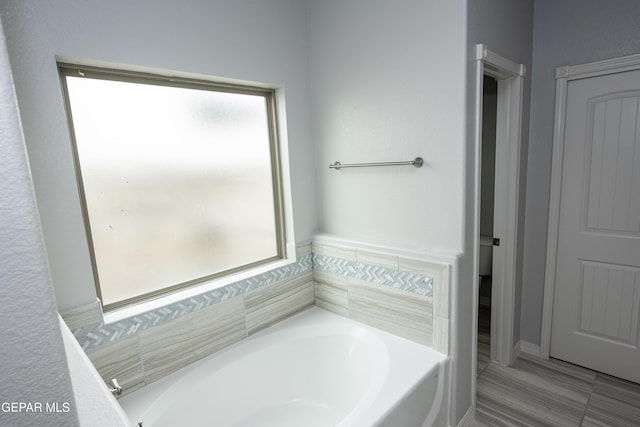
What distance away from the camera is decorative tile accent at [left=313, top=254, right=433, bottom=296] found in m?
1.85

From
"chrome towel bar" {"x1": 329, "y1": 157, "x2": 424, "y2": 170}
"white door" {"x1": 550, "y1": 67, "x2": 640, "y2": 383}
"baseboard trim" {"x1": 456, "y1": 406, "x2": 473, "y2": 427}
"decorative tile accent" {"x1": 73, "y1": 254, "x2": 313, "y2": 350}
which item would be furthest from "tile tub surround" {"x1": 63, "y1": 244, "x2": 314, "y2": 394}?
"white door" {"x1": 550, "y1": 67, "x2": 640, "y2": 383}

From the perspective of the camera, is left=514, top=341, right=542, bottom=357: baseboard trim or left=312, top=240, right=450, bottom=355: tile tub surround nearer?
left=312, top=240, right=450, bottom=355: tile tub surround

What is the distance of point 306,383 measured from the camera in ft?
6.66

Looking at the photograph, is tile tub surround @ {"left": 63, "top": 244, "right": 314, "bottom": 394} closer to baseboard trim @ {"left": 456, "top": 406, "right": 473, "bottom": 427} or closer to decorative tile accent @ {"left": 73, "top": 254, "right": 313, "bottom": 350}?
decorative tile accent @ {"left": 73, "top": 254, "right": 313, "bottom": 350}

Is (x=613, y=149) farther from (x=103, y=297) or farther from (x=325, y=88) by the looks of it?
(x=103, y=297)

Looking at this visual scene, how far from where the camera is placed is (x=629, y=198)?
2.10 meters

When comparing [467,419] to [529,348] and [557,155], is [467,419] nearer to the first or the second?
[529,348]

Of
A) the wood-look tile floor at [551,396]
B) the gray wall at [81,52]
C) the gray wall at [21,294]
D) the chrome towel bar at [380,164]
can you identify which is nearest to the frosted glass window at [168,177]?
the gray wall at [81,52]

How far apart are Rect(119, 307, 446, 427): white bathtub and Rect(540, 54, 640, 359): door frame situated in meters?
1.22

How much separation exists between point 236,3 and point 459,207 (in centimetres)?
161

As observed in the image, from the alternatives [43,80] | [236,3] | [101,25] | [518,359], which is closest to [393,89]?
[236,3]

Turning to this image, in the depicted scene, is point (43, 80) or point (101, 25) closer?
point (43, 80)

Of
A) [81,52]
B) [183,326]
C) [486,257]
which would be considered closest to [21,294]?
[81,52]

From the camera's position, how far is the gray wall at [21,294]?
14.1 inches
